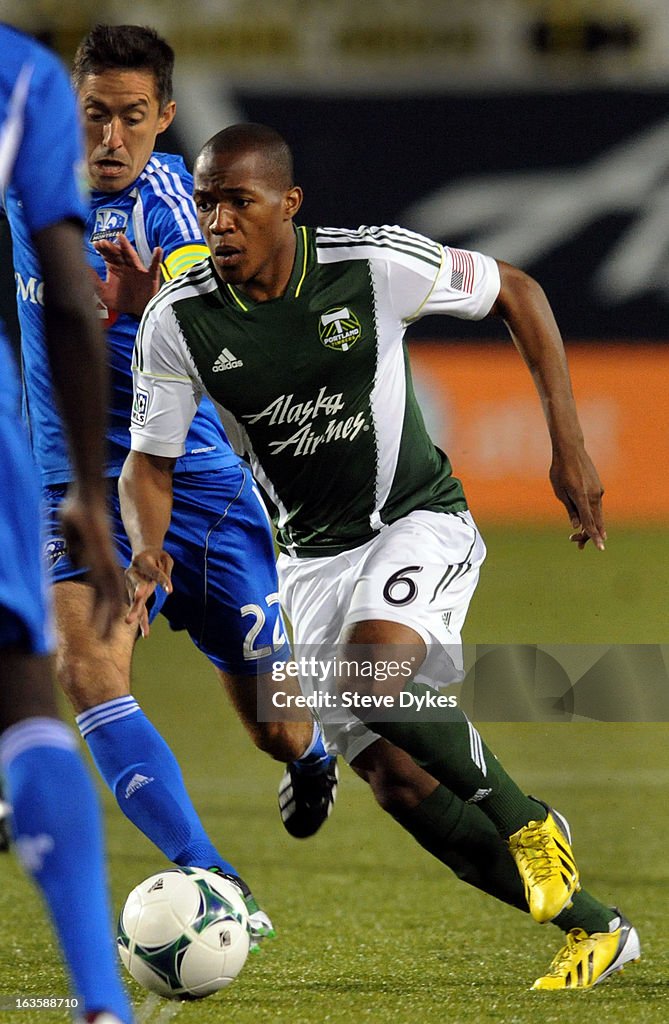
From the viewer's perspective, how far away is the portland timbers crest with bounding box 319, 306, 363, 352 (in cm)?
392

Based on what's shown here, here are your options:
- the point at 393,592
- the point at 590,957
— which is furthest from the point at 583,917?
the point at 393,592

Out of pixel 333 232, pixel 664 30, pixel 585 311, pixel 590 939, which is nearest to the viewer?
pixel 590 939

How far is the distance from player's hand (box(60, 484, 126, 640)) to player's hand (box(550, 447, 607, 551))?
1543 mm

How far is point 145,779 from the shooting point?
13.0ft

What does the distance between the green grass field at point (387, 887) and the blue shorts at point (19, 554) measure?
4.59ft

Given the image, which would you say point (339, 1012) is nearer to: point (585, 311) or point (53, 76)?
point (53, 76)

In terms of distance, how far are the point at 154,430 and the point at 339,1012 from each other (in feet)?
4.62

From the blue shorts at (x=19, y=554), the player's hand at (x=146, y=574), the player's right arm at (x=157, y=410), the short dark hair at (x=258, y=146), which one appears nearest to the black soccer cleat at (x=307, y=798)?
the player's right arm at (x=157, y=410)

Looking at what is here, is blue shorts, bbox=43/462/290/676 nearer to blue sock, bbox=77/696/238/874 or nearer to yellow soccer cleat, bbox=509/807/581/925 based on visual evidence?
blue sock, bbox=77/696/238/874

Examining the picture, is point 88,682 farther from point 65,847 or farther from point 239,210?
point 65,847

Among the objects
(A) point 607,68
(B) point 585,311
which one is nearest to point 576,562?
(B) point 585,311

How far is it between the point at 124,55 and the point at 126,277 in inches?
25.7

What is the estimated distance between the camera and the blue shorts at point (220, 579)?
4527 mm

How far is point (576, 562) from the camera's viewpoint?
11.8m
